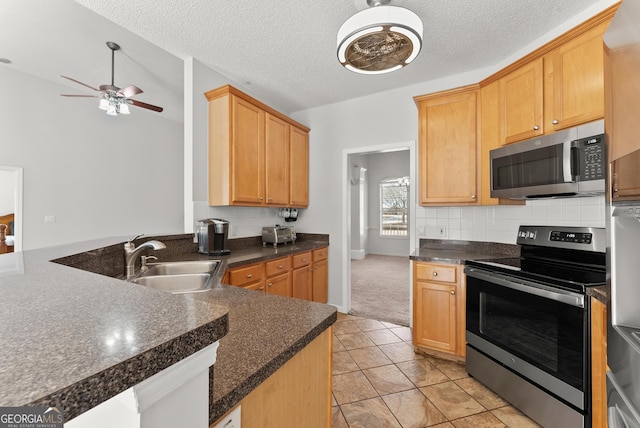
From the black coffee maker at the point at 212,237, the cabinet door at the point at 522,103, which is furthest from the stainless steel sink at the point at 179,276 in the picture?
the cabinet door at the point at 522,103

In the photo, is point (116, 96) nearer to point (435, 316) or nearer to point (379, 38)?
point (379, 38)

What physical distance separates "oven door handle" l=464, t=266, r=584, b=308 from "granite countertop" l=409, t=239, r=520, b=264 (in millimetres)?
230

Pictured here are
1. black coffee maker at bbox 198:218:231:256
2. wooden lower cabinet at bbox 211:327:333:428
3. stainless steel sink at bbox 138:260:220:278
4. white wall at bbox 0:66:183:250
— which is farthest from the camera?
white wall at bbox 0:66:183:250

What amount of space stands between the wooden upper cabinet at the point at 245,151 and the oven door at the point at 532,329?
209cm

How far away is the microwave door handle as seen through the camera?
1.71m

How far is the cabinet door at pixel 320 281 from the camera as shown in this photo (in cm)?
335

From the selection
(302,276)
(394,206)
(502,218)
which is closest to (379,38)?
(502,218)

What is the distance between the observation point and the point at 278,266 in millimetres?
2701

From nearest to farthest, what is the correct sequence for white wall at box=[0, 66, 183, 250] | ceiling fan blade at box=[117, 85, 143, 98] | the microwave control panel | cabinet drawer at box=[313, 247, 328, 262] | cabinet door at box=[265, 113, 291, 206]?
the microwave control panel → ceiling fan blade at box=[117, 85, 143, 98] → cabinet door at box=[265, 113, 291, 206] → cabinet drawer at box=[313, 247, 328, 262] → white wall at box=[0, 66, 183, 250]

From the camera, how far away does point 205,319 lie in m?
0.46

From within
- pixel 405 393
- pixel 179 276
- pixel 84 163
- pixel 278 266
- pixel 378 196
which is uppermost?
pixel 84 163

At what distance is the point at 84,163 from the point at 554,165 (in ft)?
18.3

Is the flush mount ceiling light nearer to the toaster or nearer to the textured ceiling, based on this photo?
the textured ceiling

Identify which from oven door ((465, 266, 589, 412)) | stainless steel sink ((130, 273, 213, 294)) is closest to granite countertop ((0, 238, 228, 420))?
stainless steel sink ((130, 273, 213, 294))
